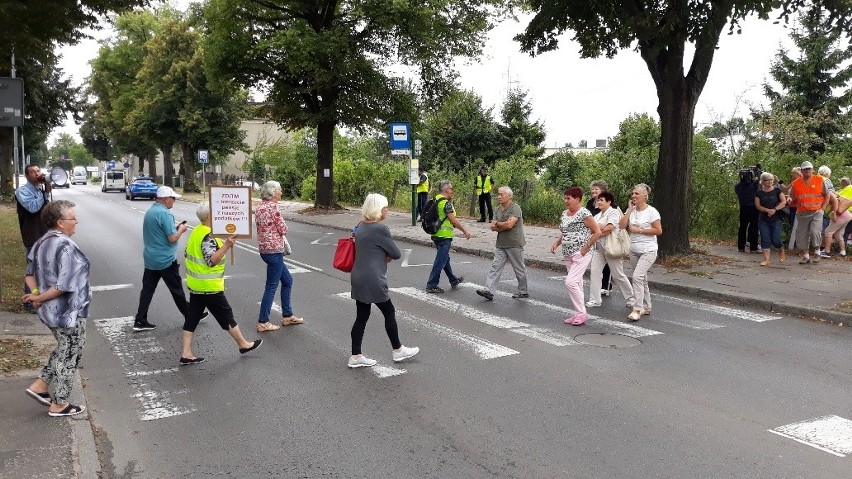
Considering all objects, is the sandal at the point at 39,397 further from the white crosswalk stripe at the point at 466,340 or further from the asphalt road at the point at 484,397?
the white crosswalk stripe at the point at 466,340

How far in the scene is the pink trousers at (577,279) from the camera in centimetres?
871

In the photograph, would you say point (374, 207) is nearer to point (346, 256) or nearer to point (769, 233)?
point (346, 256)

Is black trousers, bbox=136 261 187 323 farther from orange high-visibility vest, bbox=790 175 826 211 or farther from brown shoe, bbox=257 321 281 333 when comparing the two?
orange high-visibility vest, bbox=790 175 826 211

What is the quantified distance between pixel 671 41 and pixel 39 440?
38.4 feet

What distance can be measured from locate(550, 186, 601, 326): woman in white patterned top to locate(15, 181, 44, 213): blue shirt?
7791 millimetres

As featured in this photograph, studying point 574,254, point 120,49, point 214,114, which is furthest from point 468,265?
point 120,49

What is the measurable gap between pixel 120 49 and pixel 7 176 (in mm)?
30846

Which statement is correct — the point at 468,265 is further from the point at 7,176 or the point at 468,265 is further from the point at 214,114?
the point at 214,114

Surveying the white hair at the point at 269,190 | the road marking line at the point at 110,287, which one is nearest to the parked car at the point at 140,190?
the road marking line at the point at 110,287

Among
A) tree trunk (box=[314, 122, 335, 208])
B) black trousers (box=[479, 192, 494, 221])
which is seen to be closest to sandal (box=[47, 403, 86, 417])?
black trousers (box=[479, 192, 494, 221])

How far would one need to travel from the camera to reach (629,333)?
26.8 feet

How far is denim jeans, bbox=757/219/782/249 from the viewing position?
13.0 metres

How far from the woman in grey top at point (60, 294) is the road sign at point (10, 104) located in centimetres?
493

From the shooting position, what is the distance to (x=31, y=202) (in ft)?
34.0
